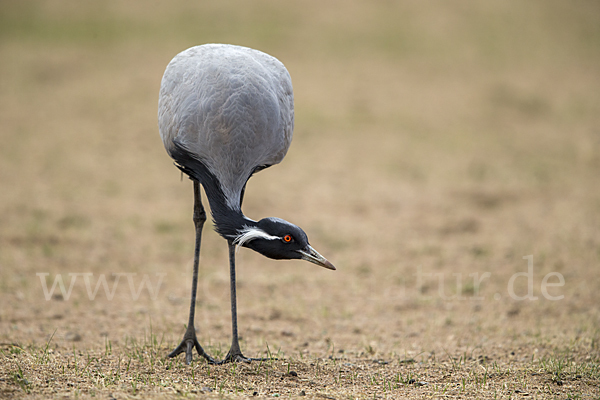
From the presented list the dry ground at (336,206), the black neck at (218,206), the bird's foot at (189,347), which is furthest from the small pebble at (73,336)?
the black neck at (218,206)

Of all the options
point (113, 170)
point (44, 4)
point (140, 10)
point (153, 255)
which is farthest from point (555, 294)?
point (44, 4)

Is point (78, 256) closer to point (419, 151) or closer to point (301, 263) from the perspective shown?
point (301, 263)

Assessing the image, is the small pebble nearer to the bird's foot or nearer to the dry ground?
the dry ground

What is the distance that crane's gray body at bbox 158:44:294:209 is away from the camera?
4508 millimetres

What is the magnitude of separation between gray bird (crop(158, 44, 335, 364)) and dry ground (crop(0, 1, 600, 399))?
1.05 m

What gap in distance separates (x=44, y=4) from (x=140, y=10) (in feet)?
10.9

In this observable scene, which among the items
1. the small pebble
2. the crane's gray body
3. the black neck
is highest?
the crane's gray body

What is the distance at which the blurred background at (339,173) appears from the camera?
6.78 meters

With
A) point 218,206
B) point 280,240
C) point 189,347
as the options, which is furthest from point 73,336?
point 280,240

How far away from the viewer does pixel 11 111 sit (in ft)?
48.2

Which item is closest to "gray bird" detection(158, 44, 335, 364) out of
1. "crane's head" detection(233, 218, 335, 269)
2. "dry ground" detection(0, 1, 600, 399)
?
"crane's head" detection(233, 218, 335, 269)

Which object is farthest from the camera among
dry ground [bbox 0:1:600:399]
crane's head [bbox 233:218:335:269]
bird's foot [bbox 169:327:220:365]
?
bird's foot [bbox 169:327:220:365]

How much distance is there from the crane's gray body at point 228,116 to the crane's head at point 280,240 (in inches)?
11.8

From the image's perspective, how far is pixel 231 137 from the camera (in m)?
4.49
